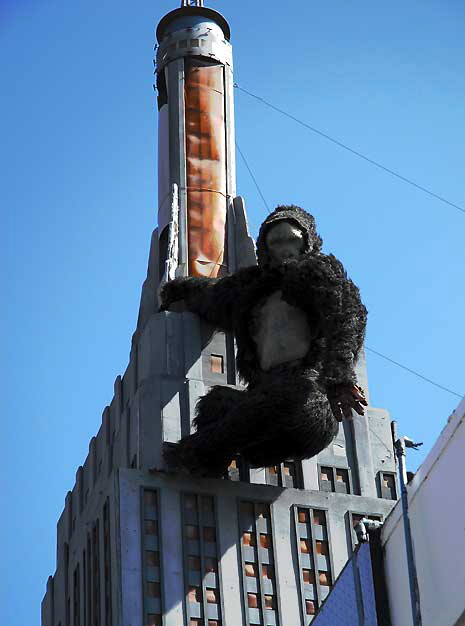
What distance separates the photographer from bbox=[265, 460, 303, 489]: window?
22.8 m

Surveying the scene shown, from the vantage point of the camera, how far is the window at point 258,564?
21.5m

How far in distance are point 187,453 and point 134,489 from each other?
2.67ft

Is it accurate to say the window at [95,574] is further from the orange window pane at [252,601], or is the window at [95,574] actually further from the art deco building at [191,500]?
the orange window pane at [252,601]

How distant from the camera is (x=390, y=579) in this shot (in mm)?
14742

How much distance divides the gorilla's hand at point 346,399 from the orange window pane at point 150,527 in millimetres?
2686

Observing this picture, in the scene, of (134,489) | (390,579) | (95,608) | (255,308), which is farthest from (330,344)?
(390,579)

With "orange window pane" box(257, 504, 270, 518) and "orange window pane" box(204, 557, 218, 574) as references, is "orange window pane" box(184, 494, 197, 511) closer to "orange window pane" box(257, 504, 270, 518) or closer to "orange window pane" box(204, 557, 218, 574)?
"orange window pane" box(204, 557, 218, 574)

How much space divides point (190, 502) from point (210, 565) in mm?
900

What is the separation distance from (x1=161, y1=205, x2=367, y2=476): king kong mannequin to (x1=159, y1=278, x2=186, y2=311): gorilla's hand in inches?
21.6

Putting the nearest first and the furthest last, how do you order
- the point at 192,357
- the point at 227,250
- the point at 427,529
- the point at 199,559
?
the point at 427,529 < the point at 199,559 < the point at 192,357 < the point at 227,250

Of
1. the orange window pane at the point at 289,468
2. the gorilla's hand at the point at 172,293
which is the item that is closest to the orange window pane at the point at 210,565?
the orange window pane at the point at 289,468

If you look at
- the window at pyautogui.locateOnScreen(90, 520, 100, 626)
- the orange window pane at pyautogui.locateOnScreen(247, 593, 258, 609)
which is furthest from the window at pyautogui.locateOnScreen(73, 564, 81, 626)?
the orange window pane at pyautogui.locateOnScreen(247, 593, 258, 609)

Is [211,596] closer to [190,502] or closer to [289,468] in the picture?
[190,502]

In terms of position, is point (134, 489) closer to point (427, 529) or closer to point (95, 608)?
point (95, 608)
